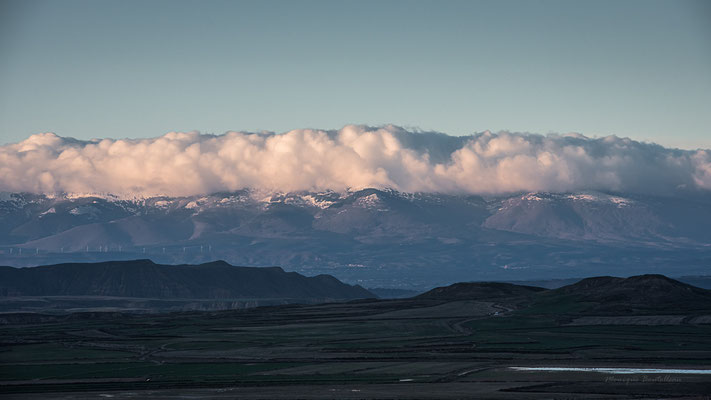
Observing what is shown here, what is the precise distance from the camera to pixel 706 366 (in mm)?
131250

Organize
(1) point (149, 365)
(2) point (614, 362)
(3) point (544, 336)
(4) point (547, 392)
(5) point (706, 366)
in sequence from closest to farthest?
1. (4) point (547, 392)
2. (5) point (706, 366)
3. (2) point (614, 362)
4. (1) point (149, 365)
5. (3) point (544, 336)

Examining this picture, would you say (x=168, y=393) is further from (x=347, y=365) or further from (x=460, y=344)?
(x=460, y=344)

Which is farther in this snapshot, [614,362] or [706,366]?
[614,362]

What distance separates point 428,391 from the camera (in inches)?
4405

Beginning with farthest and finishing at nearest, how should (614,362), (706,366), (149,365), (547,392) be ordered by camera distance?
(149,365), (614,362), (706,366), (547,392)

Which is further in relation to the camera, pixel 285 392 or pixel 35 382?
pixel 35 382

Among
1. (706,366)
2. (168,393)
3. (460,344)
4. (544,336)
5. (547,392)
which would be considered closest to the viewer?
(547,392)

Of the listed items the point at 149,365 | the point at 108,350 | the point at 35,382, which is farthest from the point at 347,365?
the point at 108,350

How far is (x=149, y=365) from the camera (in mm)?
151500

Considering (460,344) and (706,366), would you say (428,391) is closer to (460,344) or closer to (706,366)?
(706,366)

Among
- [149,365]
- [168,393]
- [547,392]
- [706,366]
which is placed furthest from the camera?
[149,365]

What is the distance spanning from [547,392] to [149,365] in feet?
218

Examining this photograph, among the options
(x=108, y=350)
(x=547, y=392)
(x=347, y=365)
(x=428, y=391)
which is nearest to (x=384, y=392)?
(x=428, y=391)

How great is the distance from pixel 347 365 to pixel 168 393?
35.7 metres
